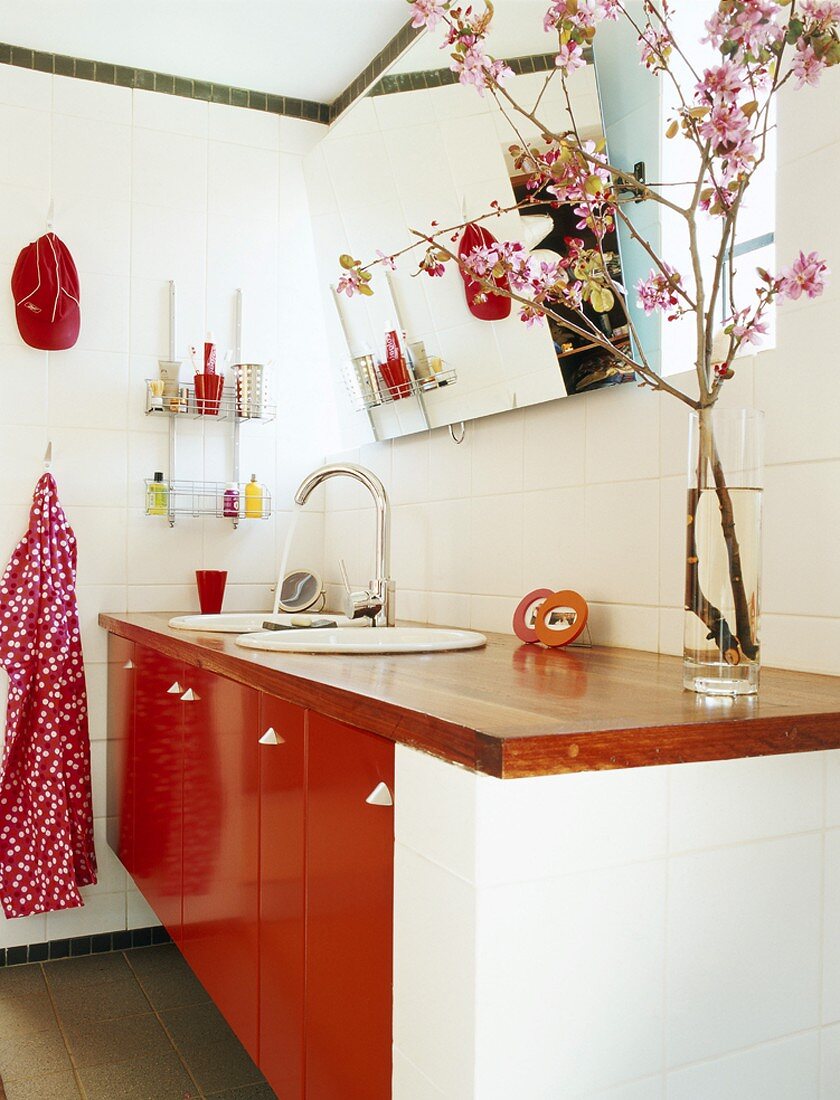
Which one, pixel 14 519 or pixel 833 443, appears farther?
pixel 14 519

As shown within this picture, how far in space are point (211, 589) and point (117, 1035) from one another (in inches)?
43.0

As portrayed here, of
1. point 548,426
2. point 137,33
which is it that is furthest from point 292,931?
point 137,33

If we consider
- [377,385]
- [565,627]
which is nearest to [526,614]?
[565,627]

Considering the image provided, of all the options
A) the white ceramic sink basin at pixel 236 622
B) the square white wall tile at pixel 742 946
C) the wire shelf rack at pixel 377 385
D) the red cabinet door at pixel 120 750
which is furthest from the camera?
the red cabinet door at pixel 120 750

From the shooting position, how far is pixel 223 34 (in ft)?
8.25

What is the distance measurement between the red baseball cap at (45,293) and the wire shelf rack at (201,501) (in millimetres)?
453

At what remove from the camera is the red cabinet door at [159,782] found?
1992 mm

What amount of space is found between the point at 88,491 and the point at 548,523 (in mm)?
1341

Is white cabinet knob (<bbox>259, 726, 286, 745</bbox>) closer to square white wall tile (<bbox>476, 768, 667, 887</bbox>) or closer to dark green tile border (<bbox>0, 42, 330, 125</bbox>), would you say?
square white wall tile (<bbox>476, 768, 667, 887</bbox>)

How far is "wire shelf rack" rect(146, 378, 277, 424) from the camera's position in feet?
8.68

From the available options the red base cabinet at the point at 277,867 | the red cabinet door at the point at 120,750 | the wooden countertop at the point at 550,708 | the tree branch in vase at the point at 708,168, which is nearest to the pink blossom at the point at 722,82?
the tree branch in vase at the point at 708,168

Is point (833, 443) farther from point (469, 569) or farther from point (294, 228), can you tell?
point (294, 228)

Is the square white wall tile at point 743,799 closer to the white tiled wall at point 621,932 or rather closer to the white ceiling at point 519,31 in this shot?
the white tiled wall at point 621,932

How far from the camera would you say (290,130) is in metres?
2.90
